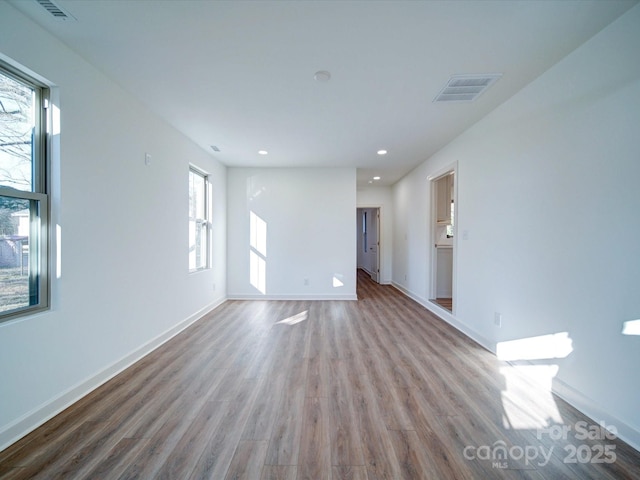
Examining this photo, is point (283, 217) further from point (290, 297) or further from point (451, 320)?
point (451, 320)

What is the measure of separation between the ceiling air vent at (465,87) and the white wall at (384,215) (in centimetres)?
458

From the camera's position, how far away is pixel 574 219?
1.95m

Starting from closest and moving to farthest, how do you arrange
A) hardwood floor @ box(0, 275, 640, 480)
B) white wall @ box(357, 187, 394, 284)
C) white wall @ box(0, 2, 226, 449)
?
hardwood floor @ box(0, 275, 640, 480) → white wall @ box(0, 2, 226, 449) → white wall @ box(357, 187, 394, 284)

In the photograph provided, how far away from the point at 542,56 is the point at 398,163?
298cm

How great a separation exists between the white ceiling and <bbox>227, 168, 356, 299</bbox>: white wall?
205 cm

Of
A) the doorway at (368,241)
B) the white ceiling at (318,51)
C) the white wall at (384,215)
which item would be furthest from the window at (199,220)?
the doorway at (368,241)

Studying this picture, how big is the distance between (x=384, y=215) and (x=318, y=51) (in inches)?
221

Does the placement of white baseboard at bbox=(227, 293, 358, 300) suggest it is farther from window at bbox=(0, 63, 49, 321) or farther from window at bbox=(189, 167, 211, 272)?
window at bbox=(0, 63, 49, 321)

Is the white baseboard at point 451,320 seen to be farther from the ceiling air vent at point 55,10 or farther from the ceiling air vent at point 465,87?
the ceiling air vent at point 55,10

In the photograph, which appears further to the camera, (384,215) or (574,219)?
(384,215)

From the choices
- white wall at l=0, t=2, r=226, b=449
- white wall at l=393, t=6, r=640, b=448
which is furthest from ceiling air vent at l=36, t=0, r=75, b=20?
white wall at l=393, t=6, r=640, b=448

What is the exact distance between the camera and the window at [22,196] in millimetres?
1650

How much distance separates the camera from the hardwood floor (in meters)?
1.41

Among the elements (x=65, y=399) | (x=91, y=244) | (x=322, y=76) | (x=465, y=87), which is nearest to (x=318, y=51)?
(x=322, y=76)
